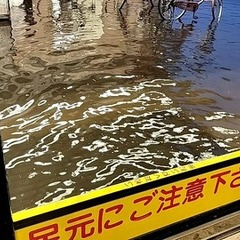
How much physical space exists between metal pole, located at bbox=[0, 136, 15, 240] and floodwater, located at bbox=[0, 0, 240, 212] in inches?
30.6

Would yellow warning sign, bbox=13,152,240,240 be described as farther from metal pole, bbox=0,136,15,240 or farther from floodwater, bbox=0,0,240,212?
floodwater, bbox=0,0,240,212

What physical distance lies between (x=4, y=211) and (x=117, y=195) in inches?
17.2

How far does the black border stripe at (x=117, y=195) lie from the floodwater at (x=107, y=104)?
782mm

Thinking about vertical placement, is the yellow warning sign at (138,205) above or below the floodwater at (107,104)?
above

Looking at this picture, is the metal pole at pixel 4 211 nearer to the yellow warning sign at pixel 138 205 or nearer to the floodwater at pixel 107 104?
the yellow warning sign at pixel 138 205

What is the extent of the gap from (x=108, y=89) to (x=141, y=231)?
88.6 inches

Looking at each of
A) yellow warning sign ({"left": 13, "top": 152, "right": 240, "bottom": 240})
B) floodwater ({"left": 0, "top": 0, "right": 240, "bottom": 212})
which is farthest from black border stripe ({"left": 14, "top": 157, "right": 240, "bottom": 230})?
floodwater ({"left": 0, "top": 0, "right": 240, "bottom": 212})

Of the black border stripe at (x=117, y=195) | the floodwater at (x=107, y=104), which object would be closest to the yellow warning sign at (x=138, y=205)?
the black border stripe at (x=117, y=195)

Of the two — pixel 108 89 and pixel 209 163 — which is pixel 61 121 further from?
pixel 209 163

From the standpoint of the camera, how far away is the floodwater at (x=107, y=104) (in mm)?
2291

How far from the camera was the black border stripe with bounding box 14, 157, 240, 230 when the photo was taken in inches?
47.4

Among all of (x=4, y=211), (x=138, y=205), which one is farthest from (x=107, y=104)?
(x=4, y=211)

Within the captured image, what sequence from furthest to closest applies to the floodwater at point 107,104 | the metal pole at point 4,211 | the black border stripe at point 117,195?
the floodwater at point 107,104
the black border stripe at point 117,195
the metal pole at point 4,211

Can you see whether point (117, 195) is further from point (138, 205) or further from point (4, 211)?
point (4, 211)
